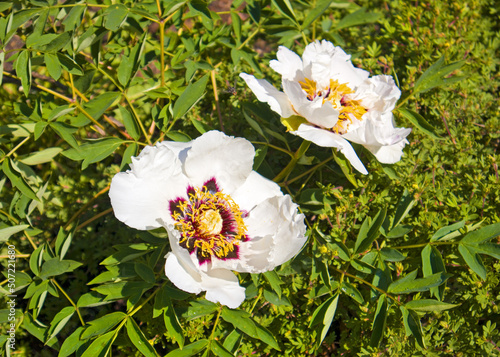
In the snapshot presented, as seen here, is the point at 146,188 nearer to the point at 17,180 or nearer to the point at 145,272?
the point at 145,272

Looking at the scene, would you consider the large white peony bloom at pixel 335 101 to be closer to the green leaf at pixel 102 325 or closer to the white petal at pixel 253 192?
the white petal at pixel 253 192

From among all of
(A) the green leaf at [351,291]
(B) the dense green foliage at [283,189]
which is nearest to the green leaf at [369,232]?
(B) the dense green foliage at [283,189]

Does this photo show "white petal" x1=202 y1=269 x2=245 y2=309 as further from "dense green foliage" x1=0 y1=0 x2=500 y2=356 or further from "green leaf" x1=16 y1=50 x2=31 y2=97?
"green leaf" x1=16 y1=50 x2=31 y2=97

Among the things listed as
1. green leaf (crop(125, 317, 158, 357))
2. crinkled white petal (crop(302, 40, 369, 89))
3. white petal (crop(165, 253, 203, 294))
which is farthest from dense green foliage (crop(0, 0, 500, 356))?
crinkled white petal (crop(302, 40, 369, 89))

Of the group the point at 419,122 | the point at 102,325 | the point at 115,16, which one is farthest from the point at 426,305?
the point at 115,16

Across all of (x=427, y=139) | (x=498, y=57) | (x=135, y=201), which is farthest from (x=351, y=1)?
(x=135, y=201)

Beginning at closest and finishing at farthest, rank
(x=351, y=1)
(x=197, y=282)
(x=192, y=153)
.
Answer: (x=197, y=282) < (x=192, y=153) < (x=351, y=1)

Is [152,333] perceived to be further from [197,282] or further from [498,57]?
[498,57]
